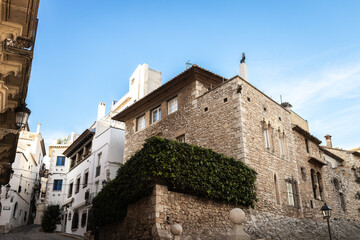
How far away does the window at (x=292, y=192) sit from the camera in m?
17.8

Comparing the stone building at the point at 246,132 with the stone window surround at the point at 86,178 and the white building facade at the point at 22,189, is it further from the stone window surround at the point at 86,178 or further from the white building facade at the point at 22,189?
the white building facade at the point at 22,189

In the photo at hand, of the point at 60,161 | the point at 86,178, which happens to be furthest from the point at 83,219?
the point at 60,161

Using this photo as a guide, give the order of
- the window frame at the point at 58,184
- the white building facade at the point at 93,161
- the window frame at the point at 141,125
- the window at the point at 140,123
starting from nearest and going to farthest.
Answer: the window frame at the point at 141,125 < the window at the point at 140,123 < the white building facade at the point at 93,161 < the window frame at the point at 58,184

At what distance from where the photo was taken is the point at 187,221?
12359mm

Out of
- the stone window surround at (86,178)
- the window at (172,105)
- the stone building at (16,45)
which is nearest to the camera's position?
the stone building at (16,45)

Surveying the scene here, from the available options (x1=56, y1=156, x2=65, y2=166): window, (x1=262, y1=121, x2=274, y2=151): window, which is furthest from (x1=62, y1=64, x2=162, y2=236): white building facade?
(x1=262, y1=121, x2=274, y2=151): window

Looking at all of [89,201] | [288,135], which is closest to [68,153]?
[89,201]

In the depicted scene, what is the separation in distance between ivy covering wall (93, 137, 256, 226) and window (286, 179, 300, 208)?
147 inches

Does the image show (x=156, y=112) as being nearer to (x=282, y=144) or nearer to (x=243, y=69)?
(x=243, y=69)

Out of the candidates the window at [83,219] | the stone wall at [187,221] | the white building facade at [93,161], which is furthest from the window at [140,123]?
the window at [83,219]

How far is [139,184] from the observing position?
41.7ft

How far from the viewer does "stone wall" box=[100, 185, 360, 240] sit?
38.6 feet

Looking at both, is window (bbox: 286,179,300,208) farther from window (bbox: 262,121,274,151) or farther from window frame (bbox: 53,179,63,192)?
window frame (bbox: 53,179,63,192)

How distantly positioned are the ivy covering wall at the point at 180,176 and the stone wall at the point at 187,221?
37 centimetres
